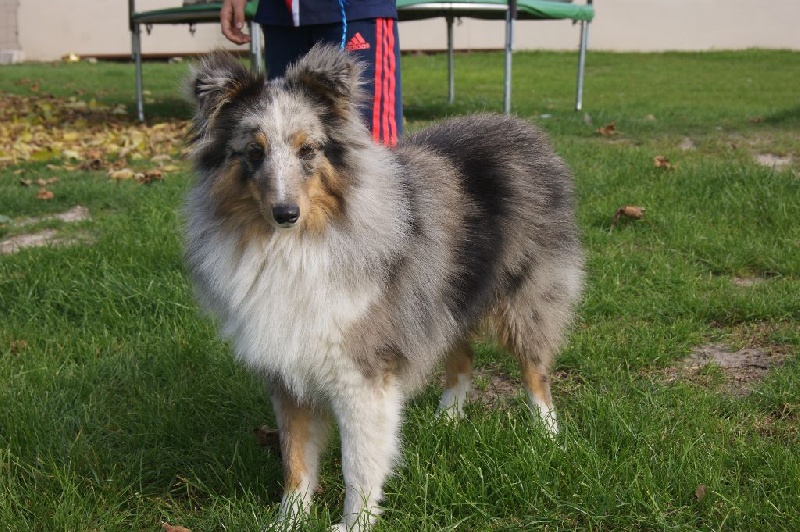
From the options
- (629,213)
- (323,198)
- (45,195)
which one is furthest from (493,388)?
(45,195)

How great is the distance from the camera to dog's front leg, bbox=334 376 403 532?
252 centimetres

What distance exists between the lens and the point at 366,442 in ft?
8.34

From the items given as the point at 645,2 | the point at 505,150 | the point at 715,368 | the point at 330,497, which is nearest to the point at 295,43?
the point at 505,150

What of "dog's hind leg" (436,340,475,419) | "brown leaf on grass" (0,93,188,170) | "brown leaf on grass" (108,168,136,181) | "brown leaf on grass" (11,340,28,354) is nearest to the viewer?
"dog's hind leg" (436,340,475,419)

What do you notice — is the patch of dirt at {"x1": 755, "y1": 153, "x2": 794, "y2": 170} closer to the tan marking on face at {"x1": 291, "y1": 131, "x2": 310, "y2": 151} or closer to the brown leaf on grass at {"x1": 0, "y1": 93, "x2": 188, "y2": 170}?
the brown leaf on grass at {"x1": 0, "y1": 93, "x2": 188, "y2": 170}

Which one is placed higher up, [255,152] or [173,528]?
[255,152]

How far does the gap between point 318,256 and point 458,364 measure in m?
1.09

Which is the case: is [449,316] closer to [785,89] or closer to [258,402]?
[258,402]

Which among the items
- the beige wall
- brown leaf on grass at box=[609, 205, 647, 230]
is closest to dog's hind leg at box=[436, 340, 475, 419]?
brown leaf on grass at box=[609, 205, 647, 230]

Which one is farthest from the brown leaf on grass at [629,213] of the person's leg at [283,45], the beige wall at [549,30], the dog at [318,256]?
the beige wall at [549,30]

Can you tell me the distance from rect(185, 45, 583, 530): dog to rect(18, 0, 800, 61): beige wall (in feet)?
58.6

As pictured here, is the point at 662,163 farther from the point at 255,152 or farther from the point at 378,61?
the point at 255,152

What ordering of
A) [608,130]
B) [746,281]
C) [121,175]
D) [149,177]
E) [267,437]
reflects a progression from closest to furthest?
[267,437] < [746,281] < [149,177] < [121,175] < [608,130]

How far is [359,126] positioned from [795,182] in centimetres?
389
